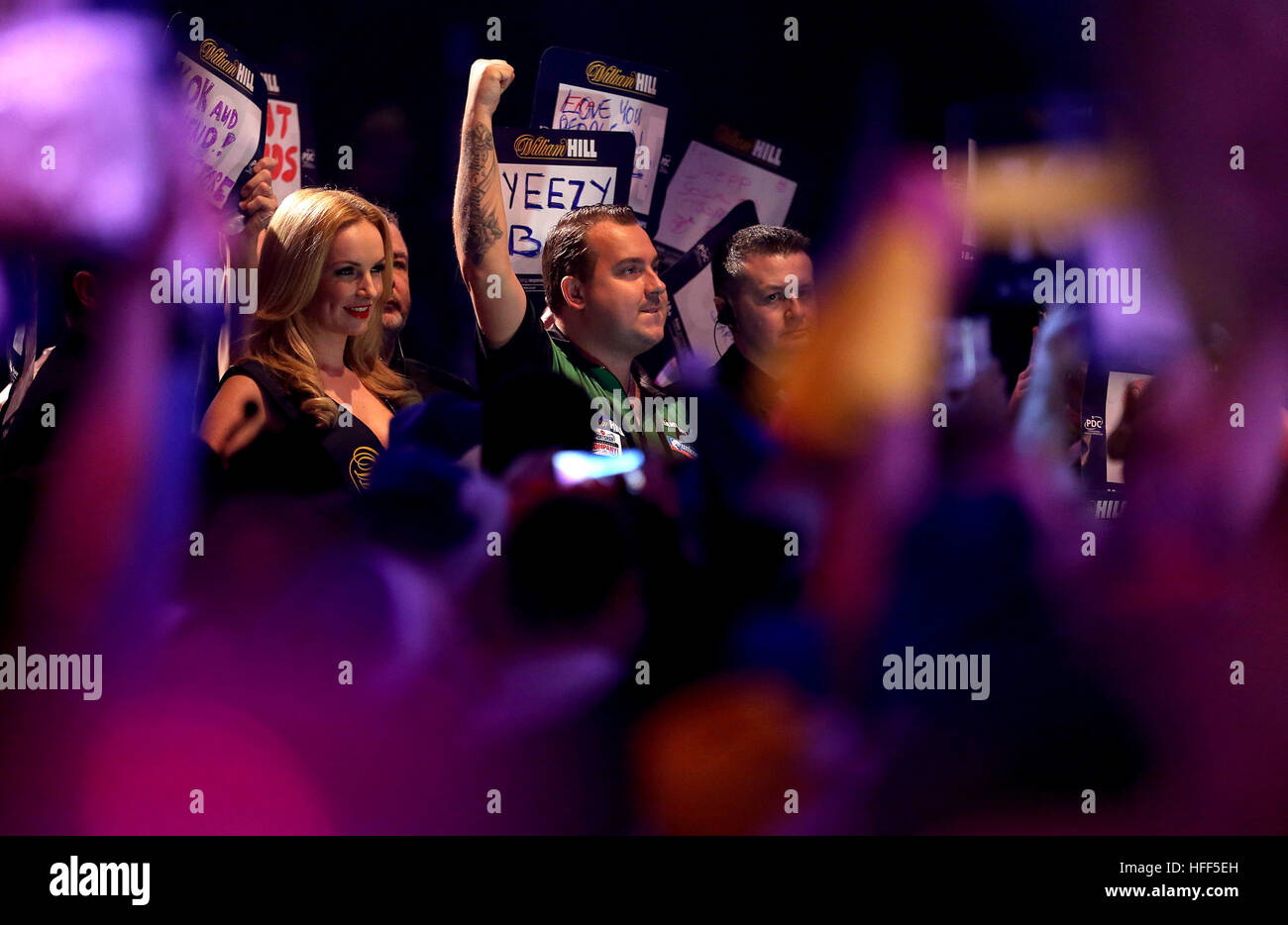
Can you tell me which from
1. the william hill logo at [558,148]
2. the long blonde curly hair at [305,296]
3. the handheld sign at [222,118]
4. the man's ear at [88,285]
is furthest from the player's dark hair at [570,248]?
the man's ear at [88,285]

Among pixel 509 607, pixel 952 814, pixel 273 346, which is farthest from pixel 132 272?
pixel 952 814

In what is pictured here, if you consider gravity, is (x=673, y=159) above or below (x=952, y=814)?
above

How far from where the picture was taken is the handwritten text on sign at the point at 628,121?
311cm

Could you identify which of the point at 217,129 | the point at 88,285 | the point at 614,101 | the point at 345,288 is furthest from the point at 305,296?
the point at 614,101

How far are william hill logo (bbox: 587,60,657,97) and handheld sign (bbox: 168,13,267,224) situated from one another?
94 centimetres

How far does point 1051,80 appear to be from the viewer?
10.5ft

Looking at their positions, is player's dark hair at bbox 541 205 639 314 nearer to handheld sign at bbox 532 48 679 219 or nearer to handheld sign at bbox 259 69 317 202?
handheld sign at bbox 532 48 679 219

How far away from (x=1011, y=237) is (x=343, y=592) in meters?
2.21

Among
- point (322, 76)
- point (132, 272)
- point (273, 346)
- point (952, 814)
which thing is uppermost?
point (322, 76)

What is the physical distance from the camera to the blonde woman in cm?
299

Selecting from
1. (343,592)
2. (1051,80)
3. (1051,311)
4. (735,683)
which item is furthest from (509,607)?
(1051,80)

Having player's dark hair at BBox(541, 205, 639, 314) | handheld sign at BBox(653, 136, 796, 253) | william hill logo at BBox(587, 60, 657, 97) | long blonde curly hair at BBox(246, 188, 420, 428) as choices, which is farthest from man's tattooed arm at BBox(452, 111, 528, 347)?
handheld sign at BBox(653, 136, 796, 253)

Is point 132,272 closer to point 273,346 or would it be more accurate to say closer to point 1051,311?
point 273,346

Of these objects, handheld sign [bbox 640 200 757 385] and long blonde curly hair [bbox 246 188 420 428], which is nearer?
long blonde curly hair [bbox 246 188 420 428]
